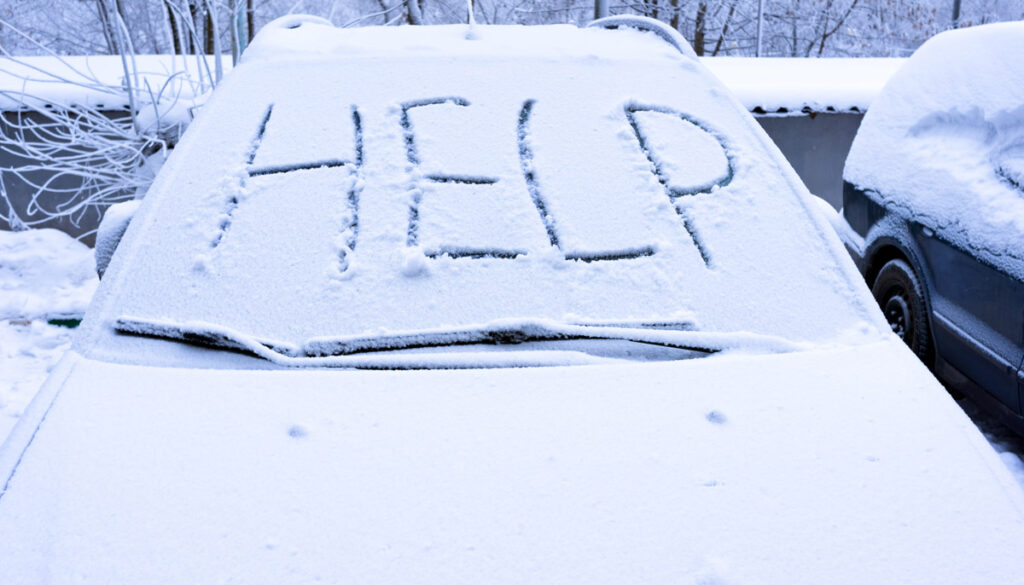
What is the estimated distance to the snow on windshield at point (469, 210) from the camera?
1720 millimetres

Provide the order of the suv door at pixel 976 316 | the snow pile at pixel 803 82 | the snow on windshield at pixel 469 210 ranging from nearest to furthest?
the snow on windshield at pixel 469 210 → the suv door at pixel 976 316 → the snow pile at pixel 803 82

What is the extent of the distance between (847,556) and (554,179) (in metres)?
1.06

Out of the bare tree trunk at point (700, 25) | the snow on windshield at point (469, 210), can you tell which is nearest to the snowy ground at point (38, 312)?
the snow on windshield at point (469, 210)

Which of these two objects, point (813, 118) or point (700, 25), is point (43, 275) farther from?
point (700, 25)

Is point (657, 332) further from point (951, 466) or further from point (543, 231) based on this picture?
point (951, 466)

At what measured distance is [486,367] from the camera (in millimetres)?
1593

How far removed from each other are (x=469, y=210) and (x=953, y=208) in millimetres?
2205

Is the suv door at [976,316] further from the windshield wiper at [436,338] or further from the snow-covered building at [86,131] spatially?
the snow-covered building at [86,131]

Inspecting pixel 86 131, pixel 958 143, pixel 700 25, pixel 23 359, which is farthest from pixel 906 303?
pixel 700 25

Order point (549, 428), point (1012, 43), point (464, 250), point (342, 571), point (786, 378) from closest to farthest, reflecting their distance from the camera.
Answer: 1. point (342, 571)
2. point (549, 428)
3. point (786, 378)
4. point (464, 250)
5. point (1012, 43)

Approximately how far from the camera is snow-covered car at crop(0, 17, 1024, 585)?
1.21 meters

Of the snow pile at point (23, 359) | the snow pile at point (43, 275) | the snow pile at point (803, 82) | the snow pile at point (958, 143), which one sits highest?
the snow pile at point (958, 143)

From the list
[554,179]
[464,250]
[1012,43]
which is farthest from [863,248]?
[464,250]

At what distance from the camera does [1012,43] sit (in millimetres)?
3387
